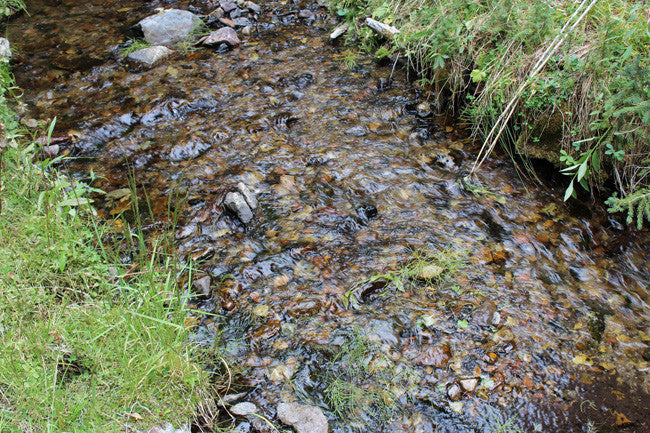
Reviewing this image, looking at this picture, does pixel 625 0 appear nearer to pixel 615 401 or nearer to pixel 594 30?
pixel 594 30

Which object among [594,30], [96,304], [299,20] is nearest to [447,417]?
[96,304]

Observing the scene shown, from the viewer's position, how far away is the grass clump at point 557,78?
127 inches

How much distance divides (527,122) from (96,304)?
3760 mm

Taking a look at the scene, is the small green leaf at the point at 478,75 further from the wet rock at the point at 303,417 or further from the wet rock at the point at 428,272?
the wet rock at the point at 303,417

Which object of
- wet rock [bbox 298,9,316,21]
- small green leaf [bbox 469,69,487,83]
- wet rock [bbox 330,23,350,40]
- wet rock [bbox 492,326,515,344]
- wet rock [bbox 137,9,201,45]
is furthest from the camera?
wet rock [bbox 298,9,316,21]

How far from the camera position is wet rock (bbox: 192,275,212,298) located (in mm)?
2910

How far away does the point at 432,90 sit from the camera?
192 inches

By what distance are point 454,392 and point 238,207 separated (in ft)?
6.85

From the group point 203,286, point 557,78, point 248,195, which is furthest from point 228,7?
point 203,286

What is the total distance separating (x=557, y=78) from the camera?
3.57 metres

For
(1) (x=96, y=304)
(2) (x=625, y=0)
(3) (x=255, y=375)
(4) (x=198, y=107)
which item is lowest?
(3) (x=255, y=375)

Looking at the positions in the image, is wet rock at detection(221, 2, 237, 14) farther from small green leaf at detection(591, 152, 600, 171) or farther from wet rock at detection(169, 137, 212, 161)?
small green leaf at detection(591, 152, 600, 171)

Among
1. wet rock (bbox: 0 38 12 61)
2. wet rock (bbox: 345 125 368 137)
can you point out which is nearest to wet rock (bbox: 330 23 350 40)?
wet rock (bbox: 345 125 368 137)

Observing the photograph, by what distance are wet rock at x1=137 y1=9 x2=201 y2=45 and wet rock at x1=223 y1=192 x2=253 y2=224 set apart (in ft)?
12.1
